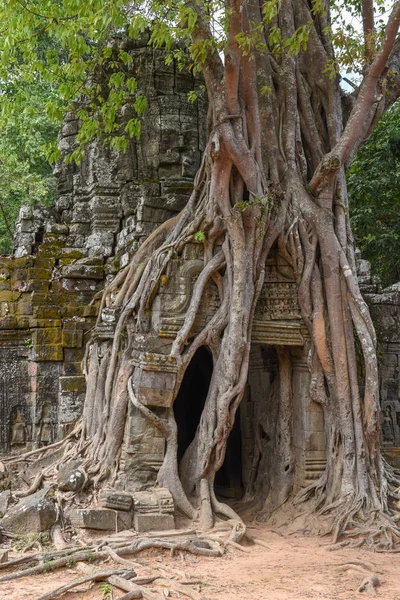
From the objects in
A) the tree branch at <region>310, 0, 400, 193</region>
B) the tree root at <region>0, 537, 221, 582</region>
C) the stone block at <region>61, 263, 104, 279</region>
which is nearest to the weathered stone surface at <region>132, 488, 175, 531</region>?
the tree root at <region>0, 537, 221, 582</region>

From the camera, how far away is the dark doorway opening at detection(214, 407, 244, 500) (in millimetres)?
9023

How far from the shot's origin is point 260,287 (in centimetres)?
750

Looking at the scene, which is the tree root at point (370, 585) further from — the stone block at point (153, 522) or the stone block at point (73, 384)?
the stone block at point (73, 384)

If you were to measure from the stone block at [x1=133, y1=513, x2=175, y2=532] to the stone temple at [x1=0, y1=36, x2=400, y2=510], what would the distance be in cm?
45

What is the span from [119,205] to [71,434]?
356cm

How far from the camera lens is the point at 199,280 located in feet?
24.3

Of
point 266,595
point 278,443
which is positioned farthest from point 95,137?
point 266,595

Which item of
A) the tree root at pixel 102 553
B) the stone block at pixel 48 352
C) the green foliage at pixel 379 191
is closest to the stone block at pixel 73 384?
the stone block at pixel 48 352

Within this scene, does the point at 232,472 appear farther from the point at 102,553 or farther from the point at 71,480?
the point at 102,553

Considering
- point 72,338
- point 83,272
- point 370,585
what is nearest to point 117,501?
point 370,585

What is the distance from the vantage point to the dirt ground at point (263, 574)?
16.2 ft

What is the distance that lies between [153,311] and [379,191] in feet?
21.7

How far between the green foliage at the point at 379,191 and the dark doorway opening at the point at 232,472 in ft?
14.9

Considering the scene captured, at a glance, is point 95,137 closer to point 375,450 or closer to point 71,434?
point 71,434
